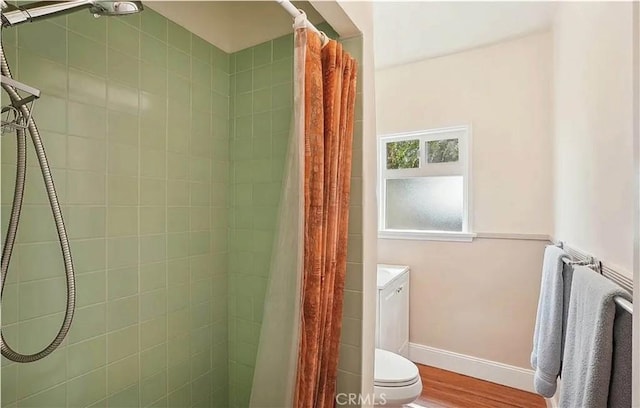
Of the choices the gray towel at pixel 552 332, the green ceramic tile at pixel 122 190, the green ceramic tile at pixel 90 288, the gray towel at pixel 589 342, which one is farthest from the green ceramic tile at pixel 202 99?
the gray towel at pixel 552 332

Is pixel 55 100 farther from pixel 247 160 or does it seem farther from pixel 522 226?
pixel 522 226

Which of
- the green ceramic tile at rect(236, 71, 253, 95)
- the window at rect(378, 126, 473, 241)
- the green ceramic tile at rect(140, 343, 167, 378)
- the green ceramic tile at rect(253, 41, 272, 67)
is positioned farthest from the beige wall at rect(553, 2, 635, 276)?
the green ceramic tile at rect(140, 343, 167, 378)

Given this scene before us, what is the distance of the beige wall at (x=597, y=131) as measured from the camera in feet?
3.34

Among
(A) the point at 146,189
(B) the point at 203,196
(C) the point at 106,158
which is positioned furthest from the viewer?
(B) the point at 203,196

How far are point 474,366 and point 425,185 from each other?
1476 mm

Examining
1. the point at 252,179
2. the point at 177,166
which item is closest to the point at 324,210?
the point at 252,179

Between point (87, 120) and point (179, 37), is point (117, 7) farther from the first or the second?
point (179, 37)

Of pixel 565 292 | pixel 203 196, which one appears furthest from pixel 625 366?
→ pixel 203 196

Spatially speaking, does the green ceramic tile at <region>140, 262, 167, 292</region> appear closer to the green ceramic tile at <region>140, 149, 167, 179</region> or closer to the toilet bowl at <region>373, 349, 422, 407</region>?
the green ceramic tile at <region>140, 149, 167, 179</region>

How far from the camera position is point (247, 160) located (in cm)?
174

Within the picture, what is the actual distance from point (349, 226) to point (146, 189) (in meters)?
0.88

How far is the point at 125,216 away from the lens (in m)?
1.33

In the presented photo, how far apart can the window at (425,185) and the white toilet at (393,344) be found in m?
0.42

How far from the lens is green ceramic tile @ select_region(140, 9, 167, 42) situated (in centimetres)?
139
